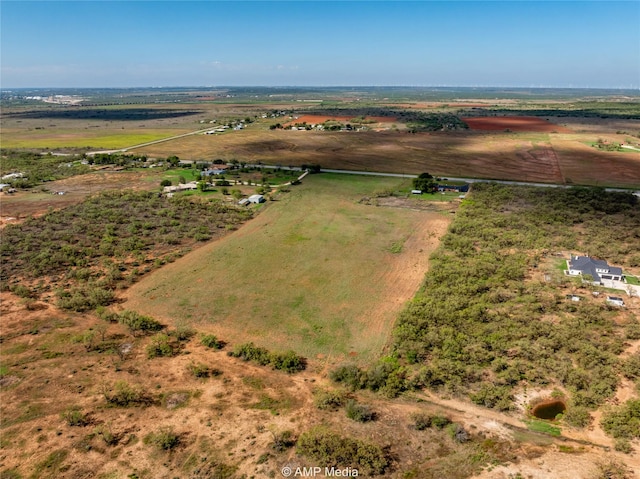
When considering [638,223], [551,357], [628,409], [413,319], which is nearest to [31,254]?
[413,319]

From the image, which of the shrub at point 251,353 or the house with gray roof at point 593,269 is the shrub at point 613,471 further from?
the house with gray roof at point 593,269

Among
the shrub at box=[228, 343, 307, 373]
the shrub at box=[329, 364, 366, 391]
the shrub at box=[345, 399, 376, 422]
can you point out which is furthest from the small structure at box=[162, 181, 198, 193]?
the shrub at box=[345, 399, 376, 422]

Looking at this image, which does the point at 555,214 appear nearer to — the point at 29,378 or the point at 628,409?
the point at 628,409

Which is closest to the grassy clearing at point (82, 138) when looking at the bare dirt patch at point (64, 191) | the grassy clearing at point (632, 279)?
the bare dirt patch at point (64, 191)

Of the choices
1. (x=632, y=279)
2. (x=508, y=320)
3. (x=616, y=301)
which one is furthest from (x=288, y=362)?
(x=632, y=279)

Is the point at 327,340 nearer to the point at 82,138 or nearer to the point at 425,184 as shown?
the point at 425,184

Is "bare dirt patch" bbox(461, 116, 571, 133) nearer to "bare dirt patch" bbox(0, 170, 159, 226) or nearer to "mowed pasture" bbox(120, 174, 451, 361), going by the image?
"mowed pasture" bbox(120, 174, 451, 361)

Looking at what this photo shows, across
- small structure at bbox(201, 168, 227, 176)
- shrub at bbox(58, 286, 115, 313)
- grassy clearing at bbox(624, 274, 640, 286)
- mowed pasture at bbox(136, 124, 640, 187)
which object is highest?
mowed pasture at bbox(136, 124, 640, 187)
